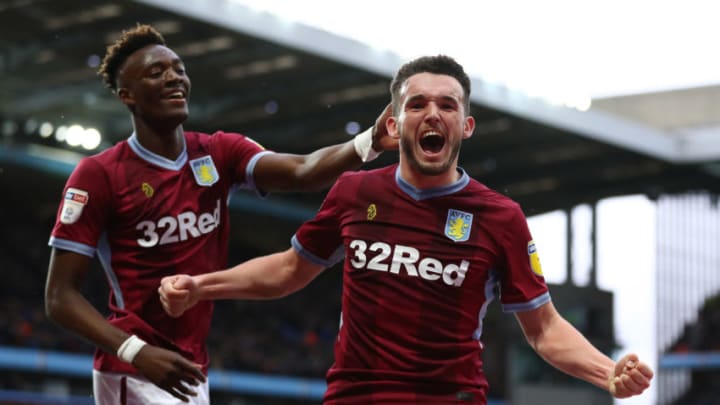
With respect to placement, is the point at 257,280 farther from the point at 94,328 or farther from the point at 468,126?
the point at 468,126

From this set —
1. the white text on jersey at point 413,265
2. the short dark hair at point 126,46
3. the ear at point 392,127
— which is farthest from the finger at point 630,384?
the short dark hair at point 126,46

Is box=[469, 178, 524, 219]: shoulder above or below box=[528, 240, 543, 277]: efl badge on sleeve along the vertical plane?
above

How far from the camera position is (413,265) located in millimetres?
3680

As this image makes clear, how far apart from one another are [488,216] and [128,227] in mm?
1577

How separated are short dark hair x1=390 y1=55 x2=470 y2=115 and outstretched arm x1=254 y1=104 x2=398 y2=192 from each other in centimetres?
23

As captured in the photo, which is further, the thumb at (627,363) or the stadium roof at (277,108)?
the stadium roof at (277,108)

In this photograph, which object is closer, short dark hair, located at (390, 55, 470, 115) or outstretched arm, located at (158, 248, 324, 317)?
short dark hair, located at (390, 55, 470, 115)

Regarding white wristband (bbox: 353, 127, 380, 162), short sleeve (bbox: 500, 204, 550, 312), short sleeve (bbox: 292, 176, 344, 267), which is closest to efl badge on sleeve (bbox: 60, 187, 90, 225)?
short sleeve (bbox: 292, 176, 344, 267)

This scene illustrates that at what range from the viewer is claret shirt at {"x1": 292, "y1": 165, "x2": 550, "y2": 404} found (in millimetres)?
3619

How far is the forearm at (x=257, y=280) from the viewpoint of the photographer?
401 centimetres

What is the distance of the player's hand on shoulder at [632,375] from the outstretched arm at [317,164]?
1.21m

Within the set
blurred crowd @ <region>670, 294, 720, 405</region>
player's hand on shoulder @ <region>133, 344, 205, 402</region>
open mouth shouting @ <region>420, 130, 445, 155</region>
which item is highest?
open mouth shouting @ <region>420, 130, 445, 155</region>

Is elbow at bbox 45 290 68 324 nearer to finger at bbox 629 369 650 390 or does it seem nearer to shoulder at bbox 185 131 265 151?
shoulder at bbox 185 131 265 151

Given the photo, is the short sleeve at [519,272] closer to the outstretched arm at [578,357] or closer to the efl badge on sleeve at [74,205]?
the outstretched arm at [578,357]
